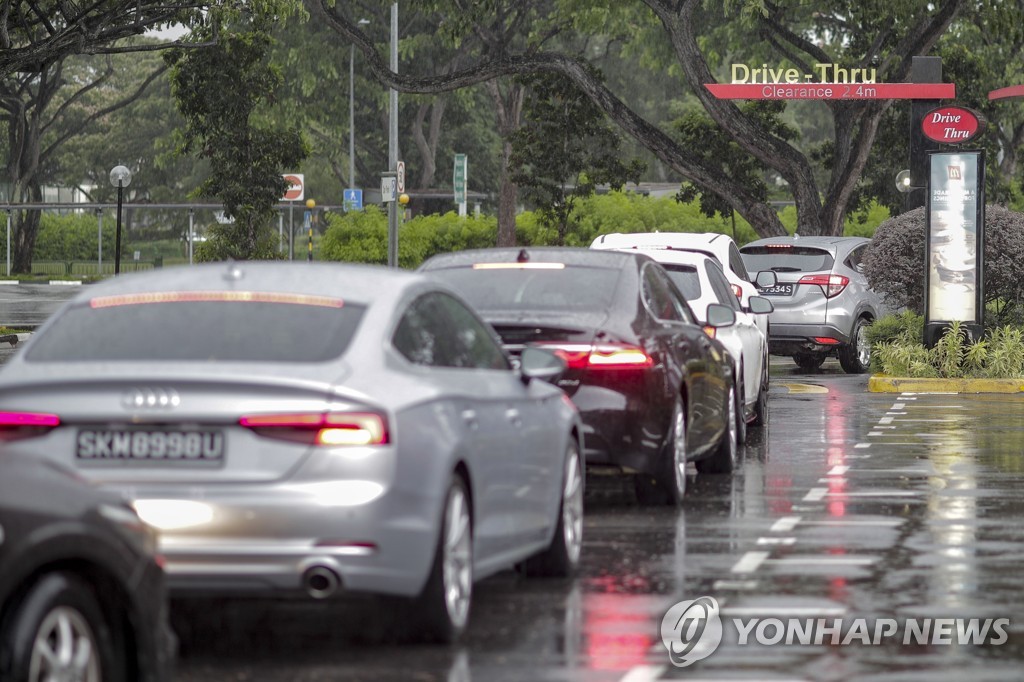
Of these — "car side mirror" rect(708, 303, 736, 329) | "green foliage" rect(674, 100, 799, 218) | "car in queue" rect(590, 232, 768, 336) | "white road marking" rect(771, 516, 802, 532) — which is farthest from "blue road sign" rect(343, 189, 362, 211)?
"white road marking" rect(771, 516, 802, 532)

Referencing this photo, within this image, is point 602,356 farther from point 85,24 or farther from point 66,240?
point 66,240

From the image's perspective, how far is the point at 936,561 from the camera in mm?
10461

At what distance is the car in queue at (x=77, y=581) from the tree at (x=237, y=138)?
3869 centimetres

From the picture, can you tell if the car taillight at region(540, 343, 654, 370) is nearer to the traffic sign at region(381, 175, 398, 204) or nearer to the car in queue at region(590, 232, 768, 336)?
the car in queue at region(590, 232, 768, 336)

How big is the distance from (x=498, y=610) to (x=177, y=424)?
2107 millimetres

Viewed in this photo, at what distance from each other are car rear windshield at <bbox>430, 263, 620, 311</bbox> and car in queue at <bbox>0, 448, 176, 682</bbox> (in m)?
6.48

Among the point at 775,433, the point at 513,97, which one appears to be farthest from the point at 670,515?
the point at 513,97

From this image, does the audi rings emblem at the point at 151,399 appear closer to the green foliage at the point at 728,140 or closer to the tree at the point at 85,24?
the tree at the point at 85,24

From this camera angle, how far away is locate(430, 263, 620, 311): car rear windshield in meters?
12.7

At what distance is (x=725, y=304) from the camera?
18.4 meters

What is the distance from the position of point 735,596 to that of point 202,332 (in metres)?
2.76

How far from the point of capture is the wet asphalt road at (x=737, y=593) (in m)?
7.74

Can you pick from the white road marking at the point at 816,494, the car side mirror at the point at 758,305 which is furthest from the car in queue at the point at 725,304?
the white road marking at the point at 816,494

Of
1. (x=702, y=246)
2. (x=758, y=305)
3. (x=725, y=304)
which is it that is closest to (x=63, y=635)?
(x=725, y=304)
